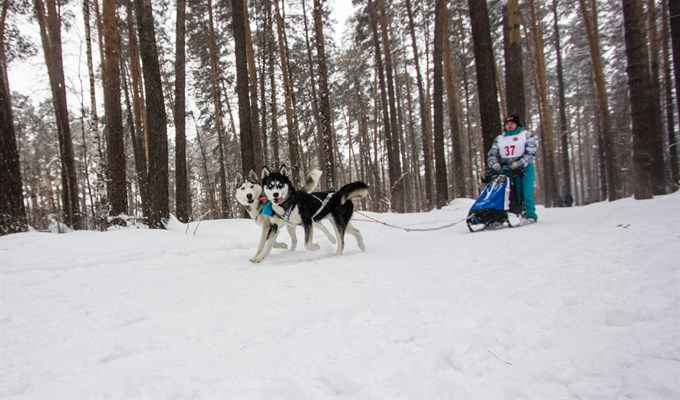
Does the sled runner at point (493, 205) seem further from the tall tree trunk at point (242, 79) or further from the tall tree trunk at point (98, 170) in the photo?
the tall tree trunk at point (98, 170)

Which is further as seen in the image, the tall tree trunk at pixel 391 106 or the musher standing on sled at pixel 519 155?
the tall tree trunk at pixel 391 106

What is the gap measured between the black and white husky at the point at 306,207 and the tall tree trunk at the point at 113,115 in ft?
15.2

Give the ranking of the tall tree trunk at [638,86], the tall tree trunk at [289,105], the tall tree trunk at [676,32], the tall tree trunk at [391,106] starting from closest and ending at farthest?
Result: the tall tree trunk at [638,86] → the tall tree trunk at [676,32] → the tall tree trunk at [289,105] → the tall tree trunk at [391,106]

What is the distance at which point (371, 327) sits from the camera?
1.87 m

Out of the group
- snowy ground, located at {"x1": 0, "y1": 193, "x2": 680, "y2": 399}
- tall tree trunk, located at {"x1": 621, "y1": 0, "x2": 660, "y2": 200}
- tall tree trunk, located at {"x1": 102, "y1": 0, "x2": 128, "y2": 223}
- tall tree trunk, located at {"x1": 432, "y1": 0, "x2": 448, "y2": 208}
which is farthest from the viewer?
tall tree trunk, located at {"x1": 432, "y1": 0, "x2": 448, "y2": 208}

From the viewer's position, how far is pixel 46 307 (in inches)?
108

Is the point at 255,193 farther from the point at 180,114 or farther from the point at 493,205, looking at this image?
the point at 180,114

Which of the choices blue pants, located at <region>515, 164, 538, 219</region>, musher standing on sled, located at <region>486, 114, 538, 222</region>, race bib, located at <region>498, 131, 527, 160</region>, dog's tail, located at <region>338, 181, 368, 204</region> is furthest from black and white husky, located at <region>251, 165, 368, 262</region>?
blue pants, located at <region>515, 164, 538, 219</region>

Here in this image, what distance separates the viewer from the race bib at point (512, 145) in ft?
19.5

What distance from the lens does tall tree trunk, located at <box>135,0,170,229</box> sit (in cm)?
681

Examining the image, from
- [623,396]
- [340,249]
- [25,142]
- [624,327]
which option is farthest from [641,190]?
[25,142]

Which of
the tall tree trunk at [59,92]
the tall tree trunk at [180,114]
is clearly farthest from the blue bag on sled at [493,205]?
the tall tree trunk at [59,92]

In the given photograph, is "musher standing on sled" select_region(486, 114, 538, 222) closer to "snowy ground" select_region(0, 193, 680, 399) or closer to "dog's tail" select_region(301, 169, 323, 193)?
"snowy ground" select_region(0, 193, 680, 399)

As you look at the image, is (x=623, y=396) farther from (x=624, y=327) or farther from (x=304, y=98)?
(x=304, y=98)
